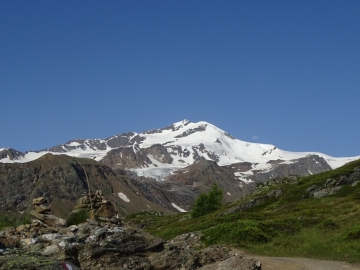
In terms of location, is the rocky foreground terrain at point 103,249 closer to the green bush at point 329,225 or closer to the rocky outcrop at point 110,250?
the rocky outcrop at point 110,250

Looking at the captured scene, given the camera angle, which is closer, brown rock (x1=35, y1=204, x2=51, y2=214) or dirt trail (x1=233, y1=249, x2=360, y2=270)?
dirt trail (x1=233, y1=249, x2=360, y2=270)

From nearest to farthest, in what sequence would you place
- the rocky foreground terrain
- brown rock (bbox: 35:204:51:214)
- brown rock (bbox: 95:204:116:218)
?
the rocky foreground terrain, brown rock (bbox: 35:204:51:214), brown rock (bbox: 95:204:116:218)

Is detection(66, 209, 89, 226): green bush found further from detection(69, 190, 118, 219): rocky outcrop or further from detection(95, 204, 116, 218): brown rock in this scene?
detection(95, 204, 116, 218): brown rock

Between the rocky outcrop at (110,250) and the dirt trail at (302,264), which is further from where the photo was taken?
the dirt trail at (302,264)

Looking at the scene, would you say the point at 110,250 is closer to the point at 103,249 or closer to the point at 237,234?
the point at 103,249

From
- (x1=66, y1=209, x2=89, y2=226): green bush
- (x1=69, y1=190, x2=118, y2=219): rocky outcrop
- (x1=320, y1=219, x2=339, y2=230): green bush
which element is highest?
(x1=69, y1=190, x2=118, y2=219): rocky outcrop

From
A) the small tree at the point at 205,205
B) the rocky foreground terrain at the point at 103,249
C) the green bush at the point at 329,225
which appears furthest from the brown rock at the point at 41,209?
the small tree at the point at 205,205

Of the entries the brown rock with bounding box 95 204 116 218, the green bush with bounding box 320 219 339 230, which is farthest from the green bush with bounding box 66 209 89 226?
the green bush with bounding box 320 219 339 230

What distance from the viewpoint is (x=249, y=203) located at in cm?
7031

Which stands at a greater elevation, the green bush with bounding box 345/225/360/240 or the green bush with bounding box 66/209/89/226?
the green bush with bounding box 66/209/89/226

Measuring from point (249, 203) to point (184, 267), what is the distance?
4966 cm

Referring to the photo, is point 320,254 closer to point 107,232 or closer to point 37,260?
point 107,232

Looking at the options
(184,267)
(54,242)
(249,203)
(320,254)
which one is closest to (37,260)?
(54,242)

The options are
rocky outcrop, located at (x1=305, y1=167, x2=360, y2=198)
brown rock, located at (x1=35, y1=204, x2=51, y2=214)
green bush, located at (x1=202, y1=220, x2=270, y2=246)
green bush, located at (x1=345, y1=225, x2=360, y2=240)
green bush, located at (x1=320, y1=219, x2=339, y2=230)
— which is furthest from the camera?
rocky outcrop, located at (x1=305, y1=167, x2=360, y2=198)
